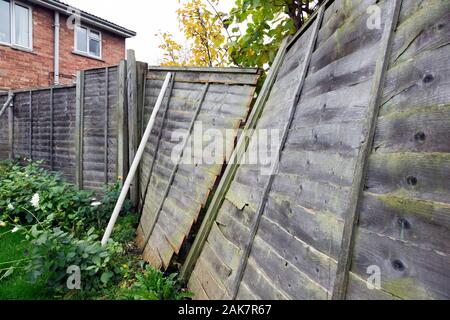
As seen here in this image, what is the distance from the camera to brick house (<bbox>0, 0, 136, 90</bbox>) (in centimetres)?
932

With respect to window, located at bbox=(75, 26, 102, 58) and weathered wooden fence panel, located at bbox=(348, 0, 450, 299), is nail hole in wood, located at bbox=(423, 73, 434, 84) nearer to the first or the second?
weathered wooden fence panel, located at bbox=(348, 0, 450, 299)

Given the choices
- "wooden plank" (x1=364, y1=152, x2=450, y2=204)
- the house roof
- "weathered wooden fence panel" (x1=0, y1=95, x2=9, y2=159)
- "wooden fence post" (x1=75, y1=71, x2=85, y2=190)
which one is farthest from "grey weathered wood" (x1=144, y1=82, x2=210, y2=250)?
the house roof

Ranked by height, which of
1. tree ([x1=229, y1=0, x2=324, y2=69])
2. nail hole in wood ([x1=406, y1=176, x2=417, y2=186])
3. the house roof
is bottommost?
A: nail hole in wood ([x1=406, y1=176, x2=417, y2=186])

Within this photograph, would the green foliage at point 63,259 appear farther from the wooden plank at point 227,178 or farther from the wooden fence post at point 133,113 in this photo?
the wooden fence post at point 133,113

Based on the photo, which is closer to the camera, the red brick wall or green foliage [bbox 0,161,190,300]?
green foliage [bbox 0,161,190,300]

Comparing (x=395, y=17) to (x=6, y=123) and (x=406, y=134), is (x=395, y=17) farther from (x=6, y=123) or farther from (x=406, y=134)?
(x=6, y=123)

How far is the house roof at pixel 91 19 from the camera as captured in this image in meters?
10.2

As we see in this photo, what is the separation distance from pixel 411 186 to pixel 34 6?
12.7 m

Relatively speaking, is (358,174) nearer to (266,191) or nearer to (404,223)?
(404,223)

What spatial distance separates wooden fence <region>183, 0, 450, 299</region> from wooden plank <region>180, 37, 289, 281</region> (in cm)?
46

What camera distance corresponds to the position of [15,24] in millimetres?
9523

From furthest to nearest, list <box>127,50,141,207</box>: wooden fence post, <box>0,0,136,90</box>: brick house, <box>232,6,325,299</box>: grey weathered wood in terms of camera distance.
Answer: <box>0,0,136,90</box>: brick house
<box>127,50,141,207</box>: wooden fence post
<box>232,6,325,299</box>: grey weathered wood

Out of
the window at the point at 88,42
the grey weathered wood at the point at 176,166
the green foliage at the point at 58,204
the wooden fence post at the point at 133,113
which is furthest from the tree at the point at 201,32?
the window at the point at 88,42

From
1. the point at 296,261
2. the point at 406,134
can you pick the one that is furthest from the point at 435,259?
the point at 296,261
